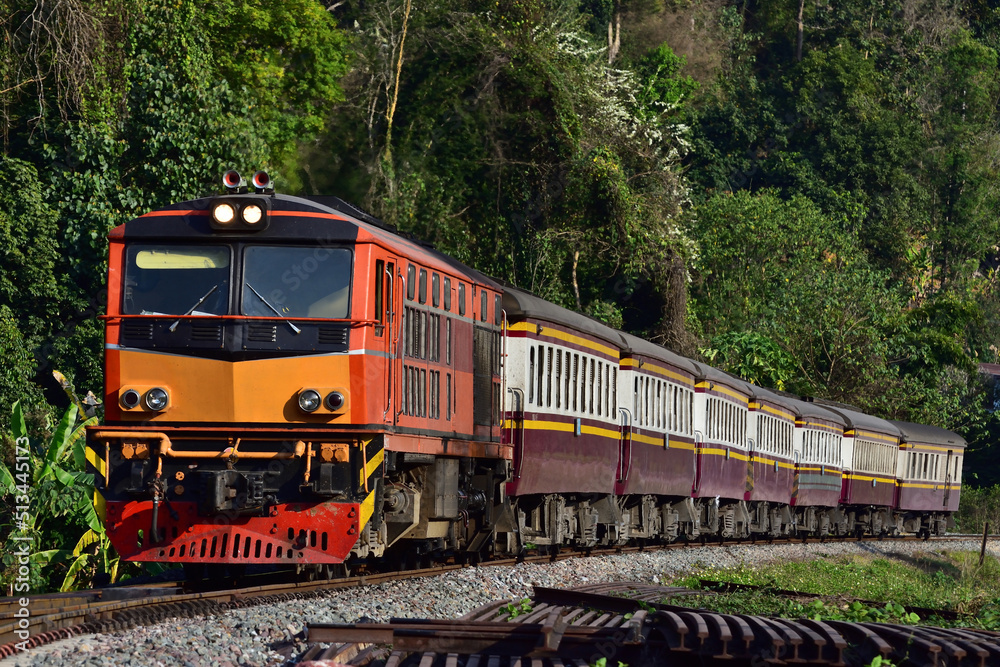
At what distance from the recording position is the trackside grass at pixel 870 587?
37.8 ft

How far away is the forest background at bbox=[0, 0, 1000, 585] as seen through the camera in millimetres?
25656

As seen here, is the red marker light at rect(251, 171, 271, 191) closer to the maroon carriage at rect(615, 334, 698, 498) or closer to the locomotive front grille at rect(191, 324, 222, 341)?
the locomotive front grille at rect(191, 324, 222, 341)

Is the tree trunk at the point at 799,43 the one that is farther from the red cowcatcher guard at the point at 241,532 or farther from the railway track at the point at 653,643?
the railway track at the point at 653,643

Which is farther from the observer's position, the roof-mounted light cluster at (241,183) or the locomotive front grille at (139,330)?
the roof-mounted light cluster at (241,183)

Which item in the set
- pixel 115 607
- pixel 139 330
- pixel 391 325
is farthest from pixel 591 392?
pixel 115 607

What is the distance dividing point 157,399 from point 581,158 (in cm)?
2661

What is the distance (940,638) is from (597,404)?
10568 millimetres

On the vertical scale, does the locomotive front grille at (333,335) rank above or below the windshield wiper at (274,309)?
below

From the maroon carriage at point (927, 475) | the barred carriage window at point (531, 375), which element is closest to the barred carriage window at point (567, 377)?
the barred carriage window at point (531, 375)

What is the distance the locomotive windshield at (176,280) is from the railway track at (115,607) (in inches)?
94.8

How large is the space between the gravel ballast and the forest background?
5458 mm

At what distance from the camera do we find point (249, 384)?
1116 cm

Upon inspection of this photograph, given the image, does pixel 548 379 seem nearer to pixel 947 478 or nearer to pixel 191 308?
pixel 191 308

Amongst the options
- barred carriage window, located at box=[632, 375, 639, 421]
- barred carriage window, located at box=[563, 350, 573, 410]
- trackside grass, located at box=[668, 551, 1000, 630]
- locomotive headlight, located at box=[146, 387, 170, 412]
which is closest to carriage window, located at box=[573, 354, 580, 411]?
barred carriage window, located at box=[563, 350, 573, 410]
